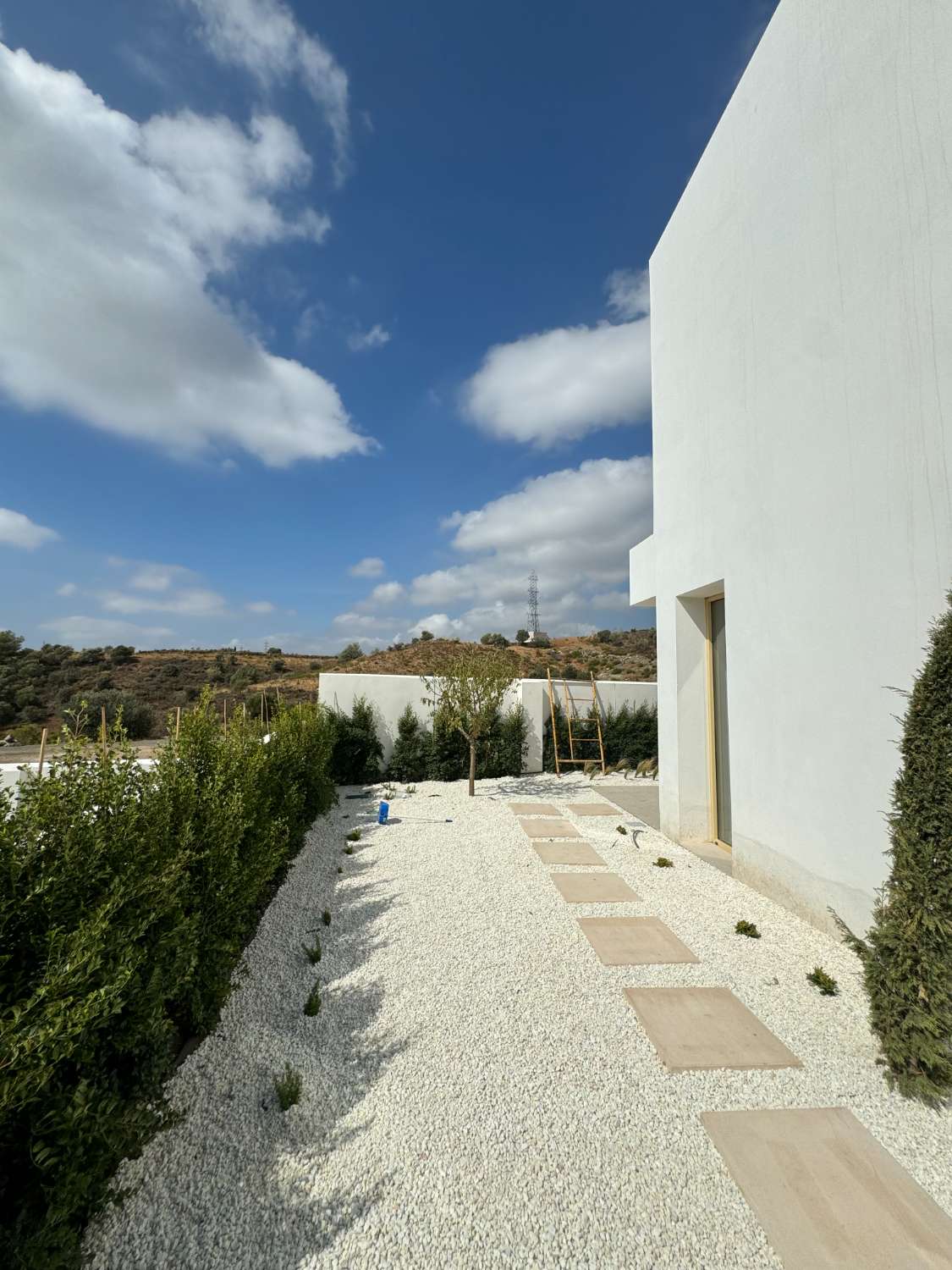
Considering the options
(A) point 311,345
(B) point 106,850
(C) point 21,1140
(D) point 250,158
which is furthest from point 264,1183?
(A) point 311,345

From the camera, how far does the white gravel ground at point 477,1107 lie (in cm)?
197

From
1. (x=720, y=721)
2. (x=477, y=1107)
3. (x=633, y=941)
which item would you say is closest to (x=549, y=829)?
(x=720, y=721)

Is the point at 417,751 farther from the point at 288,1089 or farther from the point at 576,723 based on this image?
the point at 288,1089

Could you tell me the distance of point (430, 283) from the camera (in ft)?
31.5

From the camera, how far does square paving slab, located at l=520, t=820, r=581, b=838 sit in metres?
7.66

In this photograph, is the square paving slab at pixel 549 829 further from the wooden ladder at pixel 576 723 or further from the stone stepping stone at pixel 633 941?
the wooden ladder at pixel 576 723

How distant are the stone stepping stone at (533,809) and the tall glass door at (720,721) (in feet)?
9.13

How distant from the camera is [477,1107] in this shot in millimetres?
2623

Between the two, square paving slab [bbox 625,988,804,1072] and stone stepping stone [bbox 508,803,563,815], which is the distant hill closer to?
stone stepping stone [bbox 508,803,563,815]

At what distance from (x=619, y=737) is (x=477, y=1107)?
11696 millimetres

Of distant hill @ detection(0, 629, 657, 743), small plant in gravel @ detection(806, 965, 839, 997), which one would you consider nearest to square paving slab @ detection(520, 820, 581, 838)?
small plant in gravel @ detection(806, 965, 839, 997)

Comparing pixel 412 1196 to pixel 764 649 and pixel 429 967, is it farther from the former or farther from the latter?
pixel 764 649

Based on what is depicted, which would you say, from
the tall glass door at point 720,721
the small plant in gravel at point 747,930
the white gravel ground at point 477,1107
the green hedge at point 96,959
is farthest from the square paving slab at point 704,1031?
the tall glass door at point 720,721

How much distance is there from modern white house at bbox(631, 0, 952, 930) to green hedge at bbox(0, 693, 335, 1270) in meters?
4.47
